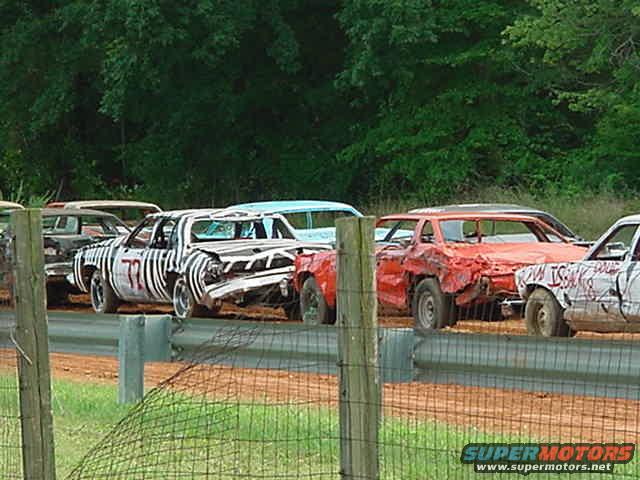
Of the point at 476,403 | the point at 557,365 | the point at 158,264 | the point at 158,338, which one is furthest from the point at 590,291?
the point at 158,264

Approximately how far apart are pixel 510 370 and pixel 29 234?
3253 millimetres

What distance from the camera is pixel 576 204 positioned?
34.1 meters

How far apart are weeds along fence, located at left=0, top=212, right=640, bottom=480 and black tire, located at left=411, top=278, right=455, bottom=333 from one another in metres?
5.39

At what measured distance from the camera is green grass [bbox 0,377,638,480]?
7762 mm

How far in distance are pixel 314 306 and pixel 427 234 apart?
70.8 inches

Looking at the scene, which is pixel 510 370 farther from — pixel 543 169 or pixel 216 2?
pixel 216 2

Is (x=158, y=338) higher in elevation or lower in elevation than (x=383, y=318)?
higher

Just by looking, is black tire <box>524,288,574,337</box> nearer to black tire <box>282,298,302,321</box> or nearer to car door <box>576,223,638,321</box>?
car door <box>576,223,638,321</box>

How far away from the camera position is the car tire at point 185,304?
66.3 ft

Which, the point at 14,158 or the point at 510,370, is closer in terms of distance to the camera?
the point at 510,370

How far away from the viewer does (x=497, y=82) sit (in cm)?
4375

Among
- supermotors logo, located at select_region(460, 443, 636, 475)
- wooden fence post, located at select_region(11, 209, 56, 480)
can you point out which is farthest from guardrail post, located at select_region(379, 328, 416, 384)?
wooden fence post, located at select_region(11, 209, 56, 480)

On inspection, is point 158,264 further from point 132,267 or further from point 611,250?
point 611,250

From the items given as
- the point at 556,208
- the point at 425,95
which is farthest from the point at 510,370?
the point at 425,95
